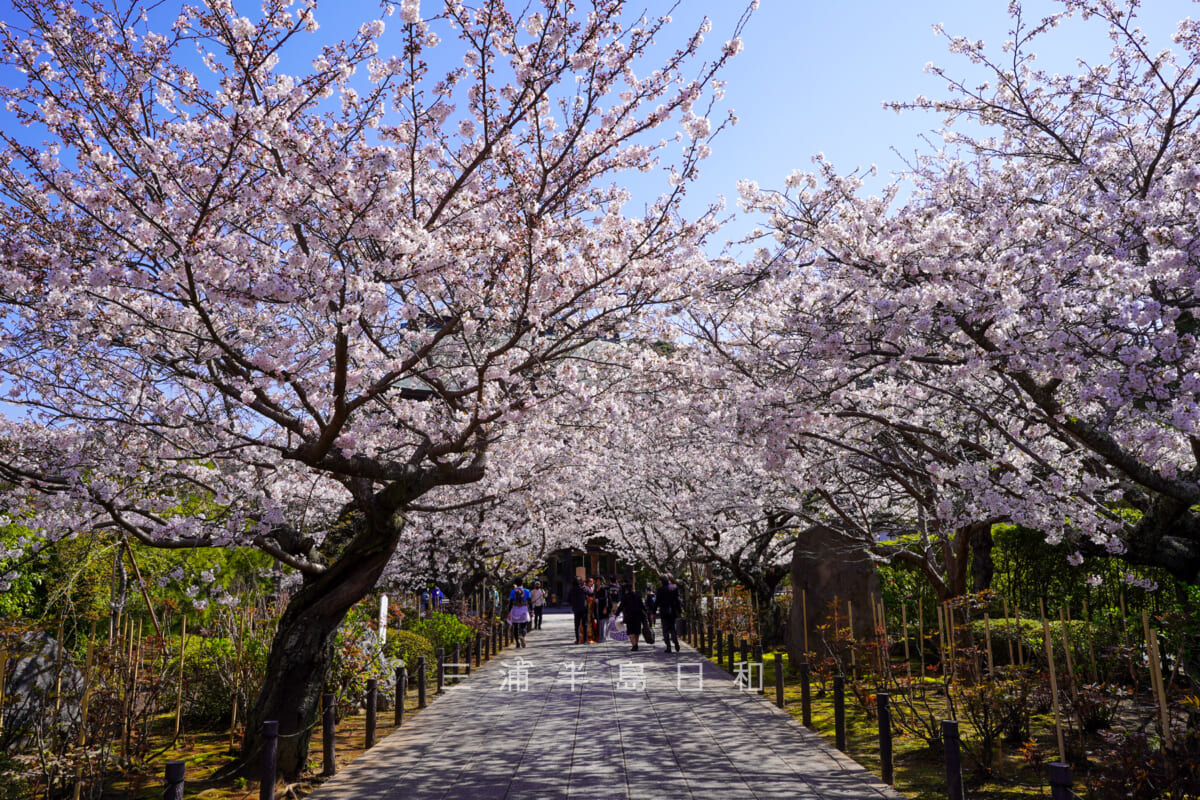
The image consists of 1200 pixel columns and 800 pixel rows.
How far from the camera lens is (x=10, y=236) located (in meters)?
6.60

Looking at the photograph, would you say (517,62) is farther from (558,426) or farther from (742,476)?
(742,476)

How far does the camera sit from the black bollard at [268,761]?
6715 mm

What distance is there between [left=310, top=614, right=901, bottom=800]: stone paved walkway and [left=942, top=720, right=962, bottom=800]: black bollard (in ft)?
4.15

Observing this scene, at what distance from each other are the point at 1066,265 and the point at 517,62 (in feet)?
16.0

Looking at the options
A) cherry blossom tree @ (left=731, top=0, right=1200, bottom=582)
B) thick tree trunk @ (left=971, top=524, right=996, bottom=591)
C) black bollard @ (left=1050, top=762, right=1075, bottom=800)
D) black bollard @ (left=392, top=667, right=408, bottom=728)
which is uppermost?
cherry blossom tree @ (left=731, top=0, right=1200, bottom=582)

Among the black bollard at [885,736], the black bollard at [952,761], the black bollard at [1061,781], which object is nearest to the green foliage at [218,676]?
the black bollard at [885,736]

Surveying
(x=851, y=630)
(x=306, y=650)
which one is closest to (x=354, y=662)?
(x=306, y=650)

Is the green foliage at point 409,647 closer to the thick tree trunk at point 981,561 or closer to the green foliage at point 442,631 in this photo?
the green foliage at point 442,631

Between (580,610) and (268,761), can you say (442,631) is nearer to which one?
(580,610)

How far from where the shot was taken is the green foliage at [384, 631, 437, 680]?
1487cm

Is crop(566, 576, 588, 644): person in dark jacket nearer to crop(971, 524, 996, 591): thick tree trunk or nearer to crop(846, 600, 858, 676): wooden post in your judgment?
crop(846, 600, 858, 676): wooden post

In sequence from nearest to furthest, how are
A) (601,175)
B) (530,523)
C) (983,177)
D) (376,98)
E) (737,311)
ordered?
(376,98)
(601,175)
(983,177)
(737,311)
(530,523)

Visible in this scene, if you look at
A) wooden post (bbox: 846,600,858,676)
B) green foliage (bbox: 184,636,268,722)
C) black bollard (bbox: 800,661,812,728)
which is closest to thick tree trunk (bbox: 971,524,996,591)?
wooden post (bbox: 846,600,858,676)

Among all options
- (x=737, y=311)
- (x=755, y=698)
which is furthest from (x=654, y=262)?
(x=755, y=698)
